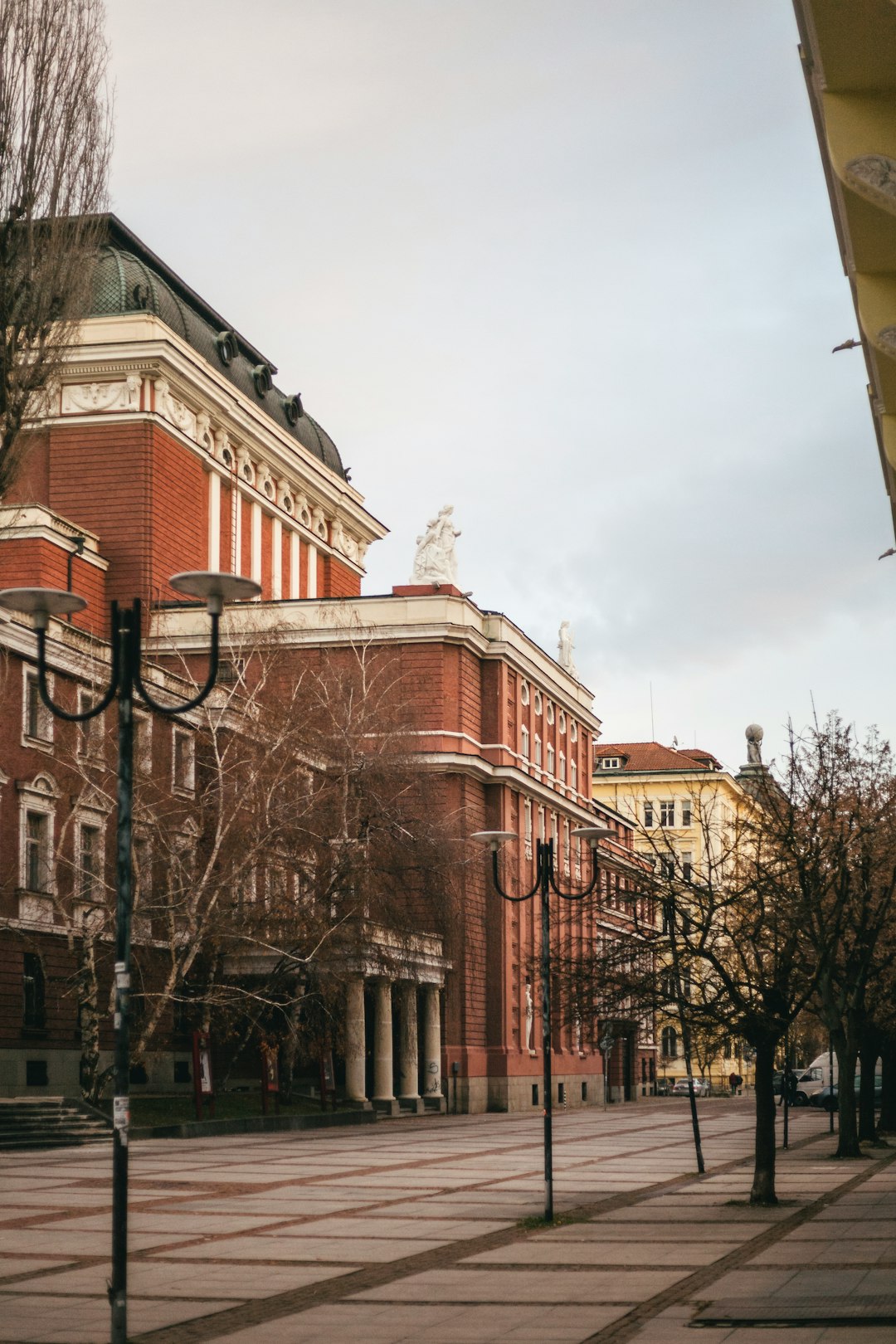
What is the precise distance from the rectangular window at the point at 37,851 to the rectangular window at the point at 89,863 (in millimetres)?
868

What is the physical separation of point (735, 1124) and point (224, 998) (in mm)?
22293

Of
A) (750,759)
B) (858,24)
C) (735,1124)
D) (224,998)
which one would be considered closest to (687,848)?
(750,759)

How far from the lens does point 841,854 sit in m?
29.8

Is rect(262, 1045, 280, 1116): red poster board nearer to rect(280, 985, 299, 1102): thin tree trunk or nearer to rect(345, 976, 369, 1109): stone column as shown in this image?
rect(280, 985, 299, 1102): thin tree trunk

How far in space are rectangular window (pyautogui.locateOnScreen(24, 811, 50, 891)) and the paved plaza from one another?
29.5ft

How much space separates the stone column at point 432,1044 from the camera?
62312 millimetres

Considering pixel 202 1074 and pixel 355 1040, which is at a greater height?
pixel 355 1040

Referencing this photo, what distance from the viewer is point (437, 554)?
69.7 meters

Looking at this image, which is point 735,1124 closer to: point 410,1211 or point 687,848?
point 410,1211

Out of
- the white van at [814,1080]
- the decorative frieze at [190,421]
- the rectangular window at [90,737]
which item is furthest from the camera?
the white van at [814,1080]

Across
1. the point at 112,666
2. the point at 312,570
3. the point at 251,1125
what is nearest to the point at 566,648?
the point at 312,570

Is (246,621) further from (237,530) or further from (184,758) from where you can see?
(184,758)

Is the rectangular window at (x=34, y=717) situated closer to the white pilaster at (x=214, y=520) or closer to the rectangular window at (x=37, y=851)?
the rectangular window at (x=37, y=851)

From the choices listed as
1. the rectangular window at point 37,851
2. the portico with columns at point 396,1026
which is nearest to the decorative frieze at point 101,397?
the rectangular window at point 37,851
